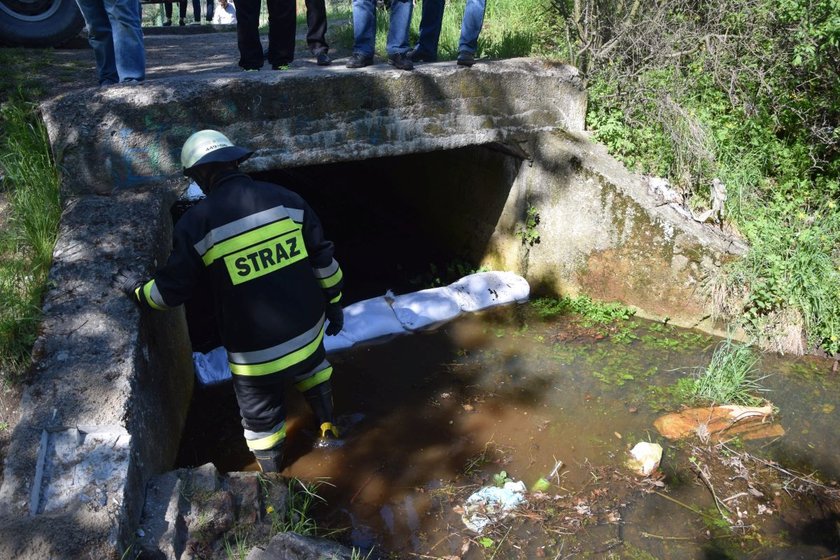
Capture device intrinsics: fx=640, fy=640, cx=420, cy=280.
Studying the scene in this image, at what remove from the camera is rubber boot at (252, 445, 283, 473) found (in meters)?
3.58

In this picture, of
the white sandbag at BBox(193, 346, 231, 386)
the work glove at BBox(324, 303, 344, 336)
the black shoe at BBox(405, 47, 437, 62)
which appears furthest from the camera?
the black shoe at BBox(405, 47, 437, 62)

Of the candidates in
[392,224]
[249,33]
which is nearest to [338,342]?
[249,33]

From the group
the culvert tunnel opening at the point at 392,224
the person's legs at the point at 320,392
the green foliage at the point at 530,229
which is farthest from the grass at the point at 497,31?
the person's legs at the point at 320,392

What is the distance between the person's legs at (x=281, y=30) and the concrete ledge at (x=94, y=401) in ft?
5.15

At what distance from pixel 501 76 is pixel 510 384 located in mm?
2475

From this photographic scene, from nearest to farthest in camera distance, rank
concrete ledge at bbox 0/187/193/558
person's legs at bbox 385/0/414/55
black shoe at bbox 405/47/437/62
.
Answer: concrete ledge at bbox 0/187/193/558 < person's legs at bbox 385/0/414/55 < black shoe at bbox 405/47/437/62

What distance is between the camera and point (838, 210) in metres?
4.81

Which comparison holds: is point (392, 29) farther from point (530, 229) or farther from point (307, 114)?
point (530, 229)

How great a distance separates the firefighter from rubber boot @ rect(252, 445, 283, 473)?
4cm

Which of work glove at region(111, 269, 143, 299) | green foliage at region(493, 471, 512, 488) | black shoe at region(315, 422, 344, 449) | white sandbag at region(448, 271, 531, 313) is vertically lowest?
black shoe at region(315, 422, 344, 449)

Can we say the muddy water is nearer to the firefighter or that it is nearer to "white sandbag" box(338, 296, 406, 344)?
"white sandbag" box(338, 296, 406, 344)

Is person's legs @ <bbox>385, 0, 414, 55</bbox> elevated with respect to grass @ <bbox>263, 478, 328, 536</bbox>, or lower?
elevated

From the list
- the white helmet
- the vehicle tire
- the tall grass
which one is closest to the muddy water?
the tall grass

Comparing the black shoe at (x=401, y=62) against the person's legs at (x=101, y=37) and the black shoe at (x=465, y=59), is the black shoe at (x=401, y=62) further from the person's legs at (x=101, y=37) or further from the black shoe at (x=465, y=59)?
the person's legs at (x=101, y=37)
